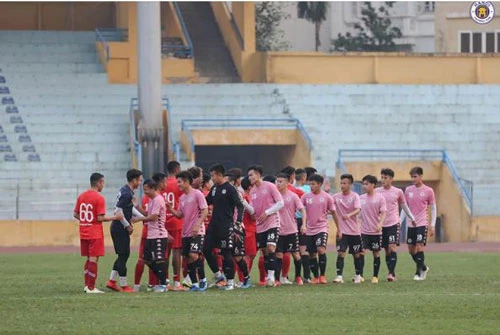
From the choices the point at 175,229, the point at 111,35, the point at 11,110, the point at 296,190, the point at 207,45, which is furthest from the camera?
the point at 207,45

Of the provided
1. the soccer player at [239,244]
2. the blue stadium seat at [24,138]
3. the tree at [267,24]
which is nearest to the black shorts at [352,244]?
the soccer player at [239,244]

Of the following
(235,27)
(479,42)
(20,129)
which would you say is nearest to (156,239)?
(20,129)

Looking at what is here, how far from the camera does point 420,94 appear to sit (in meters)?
50.1

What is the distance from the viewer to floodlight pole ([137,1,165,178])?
4394 centimetres

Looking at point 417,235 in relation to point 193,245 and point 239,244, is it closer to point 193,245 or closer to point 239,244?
point 239,244

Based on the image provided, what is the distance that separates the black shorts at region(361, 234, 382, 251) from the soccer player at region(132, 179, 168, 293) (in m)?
4.52

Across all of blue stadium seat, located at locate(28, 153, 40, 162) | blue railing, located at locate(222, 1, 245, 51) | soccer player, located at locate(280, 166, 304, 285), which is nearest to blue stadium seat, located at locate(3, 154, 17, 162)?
blue stadium seat, located at locate(28, 153, 40, 162)

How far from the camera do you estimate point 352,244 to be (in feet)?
80.9

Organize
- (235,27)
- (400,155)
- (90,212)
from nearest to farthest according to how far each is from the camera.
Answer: (90,212), (400,155), (235,27)

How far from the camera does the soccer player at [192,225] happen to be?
2216 centimetres

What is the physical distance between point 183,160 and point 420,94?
1023cm

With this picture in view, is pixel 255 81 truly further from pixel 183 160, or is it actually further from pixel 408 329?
pixel 408 329

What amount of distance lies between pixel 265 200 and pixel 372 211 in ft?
7.82

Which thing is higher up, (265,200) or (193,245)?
(265,200)
